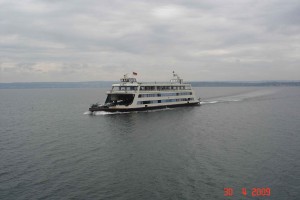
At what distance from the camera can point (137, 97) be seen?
277ft

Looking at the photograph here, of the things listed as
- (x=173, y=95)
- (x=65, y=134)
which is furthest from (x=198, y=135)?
(x=173, y=95)

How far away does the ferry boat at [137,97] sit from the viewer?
82.1 meters

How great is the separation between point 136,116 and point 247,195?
51.5 metres

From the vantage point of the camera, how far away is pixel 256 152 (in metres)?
41.8

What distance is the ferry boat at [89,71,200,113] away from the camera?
8212 cm

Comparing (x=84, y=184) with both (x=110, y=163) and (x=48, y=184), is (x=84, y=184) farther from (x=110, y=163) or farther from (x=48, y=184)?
(x=110, y=163)
